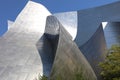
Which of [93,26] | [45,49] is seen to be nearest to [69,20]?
[93,26]

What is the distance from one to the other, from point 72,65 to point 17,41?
6.42 meters

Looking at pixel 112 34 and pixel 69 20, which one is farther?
pixel 69 20

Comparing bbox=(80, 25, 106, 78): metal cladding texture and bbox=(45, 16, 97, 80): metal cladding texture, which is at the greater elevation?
bbox=(45, 16, 97, 80): metal cladding texture

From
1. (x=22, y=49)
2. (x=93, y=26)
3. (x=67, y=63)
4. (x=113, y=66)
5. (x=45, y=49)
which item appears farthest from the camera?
(x=93, y=26)

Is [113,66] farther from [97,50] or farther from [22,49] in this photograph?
[97,50]

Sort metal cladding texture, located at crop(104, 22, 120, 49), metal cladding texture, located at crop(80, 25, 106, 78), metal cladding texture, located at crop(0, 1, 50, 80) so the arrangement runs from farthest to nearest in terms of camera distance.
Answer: metal cladding texture, located at crop(104, 22, 120, 49) < metal cladding texture, located at crop(80, 25, 106, 78) < metal cladding texture, located at crop(0, 1, 50, 80)

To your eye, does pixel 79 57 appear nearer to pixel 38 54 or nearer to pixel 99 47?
pixel 38 54

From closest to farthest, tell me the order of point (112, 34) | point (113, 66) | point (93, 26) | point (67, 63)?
point (67, 63)
point (113, 66)
point (112, 34)
point (93, 26)

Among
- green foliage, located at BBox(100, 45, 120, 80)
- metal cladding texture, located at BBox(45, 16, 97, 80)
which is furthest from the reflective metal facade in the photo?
green foliage, located at BBox(100, 45, 120, 80)

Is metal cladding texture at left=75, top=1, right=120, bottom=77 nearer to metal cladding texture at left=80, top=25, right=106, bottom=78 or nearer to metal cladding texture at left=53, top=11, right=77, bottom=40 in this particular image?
metal cladding texture at left=80, top=25, right=106, bottom=78

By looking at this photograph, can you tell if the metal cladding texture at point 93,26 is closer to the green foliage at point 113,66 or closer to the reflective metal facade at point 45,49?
the reflective metal facade at point 45,49

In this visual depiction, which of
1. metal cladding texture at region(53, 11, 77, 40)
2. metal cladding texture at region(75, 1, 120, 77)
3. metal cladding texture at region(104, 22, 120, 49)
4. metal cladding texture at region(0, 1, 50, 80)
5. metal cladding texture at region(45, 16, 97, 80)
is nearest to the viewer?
metal cladding texture at region(45, 16, 97, 80)

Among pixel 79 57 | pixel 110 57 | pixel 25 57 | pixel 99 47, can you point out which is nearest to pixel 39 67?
pixel 25 57

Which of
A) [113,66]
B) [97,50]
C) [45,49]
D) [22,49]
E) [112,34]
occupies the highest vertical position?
[22,49]
